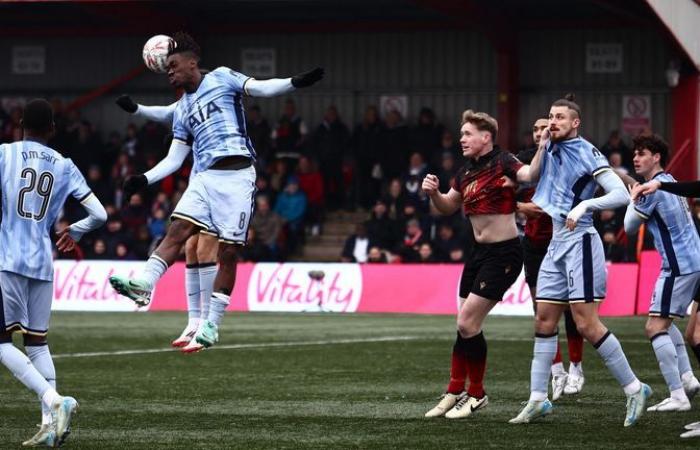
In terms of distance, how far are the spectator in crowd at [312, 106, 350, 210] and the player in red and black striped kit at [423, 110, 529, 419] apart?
20.2m

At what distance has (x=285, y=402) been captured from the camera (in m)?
12.4

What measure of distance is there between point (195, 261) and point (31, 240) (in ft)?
9.52

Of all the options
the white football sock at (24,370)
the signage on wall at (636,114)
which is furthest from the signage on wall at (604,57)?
the white football sock at (24,370)

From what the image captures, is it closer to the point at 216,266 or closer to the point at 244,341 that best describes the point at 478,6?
the point at 244,341

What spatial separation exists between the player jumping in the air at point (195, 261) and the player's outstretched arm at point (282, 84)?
740 mm

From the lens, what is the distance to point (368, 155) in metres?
31.1

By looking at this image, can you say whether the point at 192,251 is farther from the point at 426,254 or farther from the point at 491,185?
the point at 426,254

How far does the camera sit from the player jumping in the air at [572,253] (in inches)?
417

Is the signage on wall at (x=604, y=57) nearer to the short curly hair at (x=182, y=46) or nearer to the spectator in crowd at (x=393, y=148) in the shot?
the spectator in crowd at (x=393, y=148)

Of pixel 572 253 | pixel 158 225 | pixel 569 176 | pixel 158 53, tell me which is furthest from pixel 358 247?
pixel 572 253

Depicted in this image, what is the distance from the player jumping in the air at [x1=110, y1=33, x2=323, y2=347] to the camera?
11.8 metres

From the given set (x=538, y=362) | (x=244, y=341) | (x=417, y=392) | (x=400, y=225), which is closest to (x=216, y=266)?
(x=417, y=392)

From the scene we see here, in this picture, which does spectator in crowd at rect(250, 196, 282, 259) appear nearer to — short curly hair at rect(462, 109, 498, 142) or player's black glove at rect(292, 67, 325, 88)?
short curly hair at rect(462, 109, 498, 142)

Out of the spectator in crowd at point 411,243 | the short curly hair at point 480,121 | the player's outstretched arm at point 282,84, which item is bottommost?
the spectator in crowd at point 411,243
